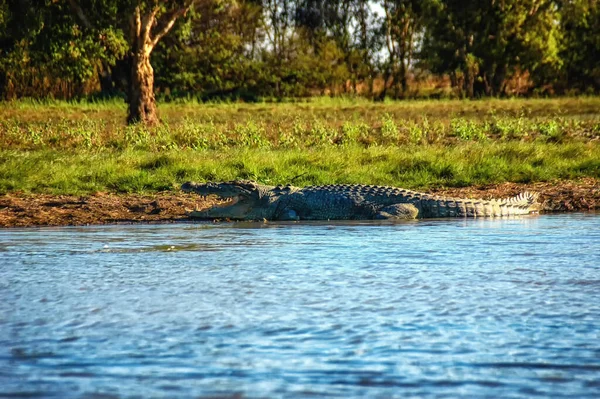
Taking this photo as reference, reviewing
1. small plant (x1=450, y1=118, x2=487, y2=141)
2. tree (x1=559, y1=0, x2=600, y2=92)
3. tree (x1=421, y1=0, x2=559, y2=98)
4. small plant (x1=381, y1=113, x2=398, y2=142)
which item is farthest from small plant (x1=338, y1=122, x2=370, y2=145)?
tree (x1=559, y1=0, x2=600, y2=92)

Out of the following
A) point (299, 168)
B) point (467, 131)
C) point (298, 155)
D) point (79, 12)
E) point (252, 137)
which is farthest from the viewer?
point (79, 12)

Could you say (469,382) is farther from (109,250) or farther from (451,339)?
(109,250)

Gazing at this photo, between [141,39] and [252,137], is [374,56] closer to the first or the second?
[141,39]

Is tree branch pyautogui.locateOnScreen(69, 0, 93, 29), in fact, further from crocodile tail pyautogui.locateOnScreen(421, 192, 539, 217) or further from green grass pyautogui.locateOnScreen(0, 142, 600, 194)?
crocodile tail pyautogui.locateOnScreen(421, 192, 539, 217)

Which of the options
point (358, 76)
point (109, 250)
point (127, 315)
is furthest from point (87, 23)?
point (358, 76)

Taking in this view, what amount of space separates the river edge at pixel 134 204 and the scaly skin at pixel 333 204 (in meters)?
0.49

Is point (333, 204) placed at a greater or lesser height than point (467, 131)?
lesser

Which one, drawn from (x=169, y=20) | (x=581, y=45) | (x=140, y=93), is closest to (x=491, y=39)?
(x=581, y=45)

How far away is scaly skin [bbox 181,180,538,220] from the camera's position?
382 inches

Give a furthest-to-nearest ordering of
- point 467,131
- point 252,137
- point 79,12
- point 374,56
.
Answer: point 374,56 → point 79,12 → point 467,131 → point 252,137

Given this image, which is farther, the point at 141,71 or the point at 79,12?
the point at 141,71

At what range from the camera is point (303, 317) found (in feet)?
15.4

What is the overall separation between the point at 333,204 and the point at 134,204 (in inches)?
85.7

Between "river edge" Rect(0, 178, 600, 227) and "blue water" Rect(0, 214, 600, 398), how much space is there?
68.5 inches
